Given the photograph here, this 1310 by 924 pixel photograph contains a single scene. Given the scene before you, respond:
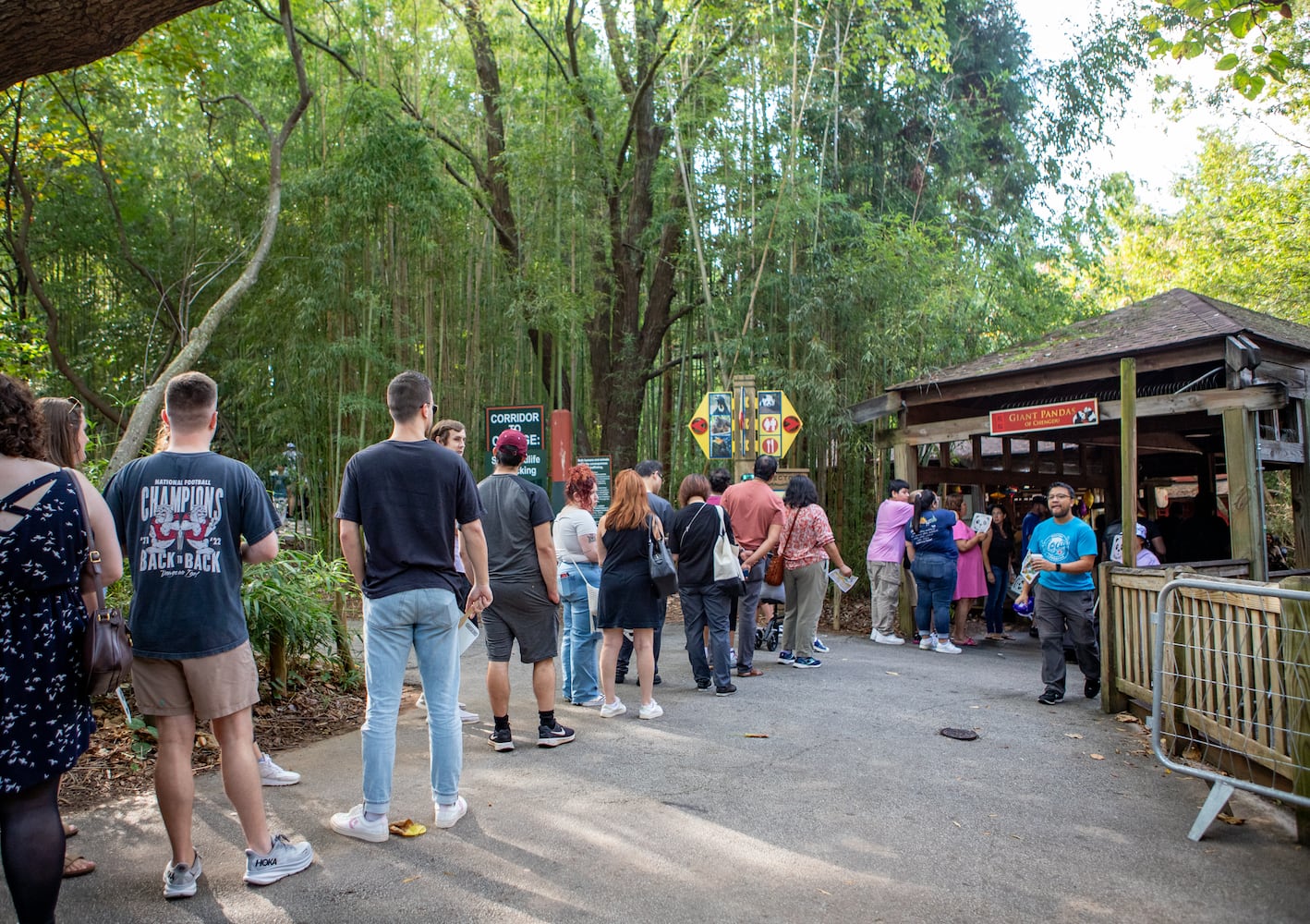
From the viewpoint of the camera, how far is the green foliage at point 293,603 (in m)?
5.04

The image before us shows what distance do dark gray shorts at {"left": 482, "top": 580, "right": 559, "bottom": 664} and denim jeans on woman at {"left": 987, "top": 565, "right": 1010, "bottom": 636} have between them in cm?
653

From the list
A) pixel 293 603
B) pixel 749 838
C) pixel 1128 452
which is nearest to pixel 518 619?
pixel 293 603

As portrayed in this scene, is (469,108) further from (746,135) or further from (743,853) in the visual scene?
(743,853)

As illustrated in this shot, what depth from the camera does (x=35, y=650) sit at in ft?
Answer: 8.07

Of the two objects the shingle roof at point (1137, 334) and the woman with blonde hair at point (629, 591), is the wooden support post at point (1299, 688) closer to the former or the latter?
the woman with blonde hair at point (629, 591)

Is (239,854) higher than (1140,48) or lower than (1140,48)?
lower

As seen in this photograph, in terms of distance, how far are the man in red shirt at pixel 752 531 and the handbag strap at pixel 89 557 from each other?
15.4ft

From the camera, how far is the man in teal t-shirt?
227 inches

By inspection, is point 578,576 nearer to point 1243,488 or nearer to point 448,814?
point 448,814

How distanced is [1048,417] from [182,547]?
24.9 feet

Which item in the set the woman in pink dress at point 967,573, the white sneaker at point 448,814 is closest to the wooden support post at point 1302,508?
the woman in pink dress at point 967,573

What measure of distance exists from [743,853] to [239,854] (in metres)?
1.75

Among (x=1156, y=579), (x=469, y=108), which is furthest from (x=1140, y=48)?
(x=1156, y=579)

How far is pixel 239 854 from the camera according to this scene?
10.6 ft
